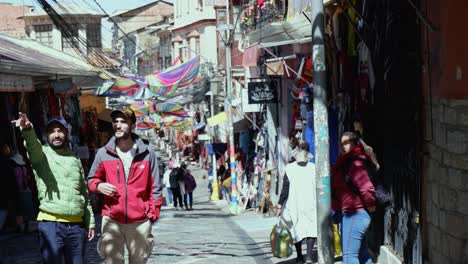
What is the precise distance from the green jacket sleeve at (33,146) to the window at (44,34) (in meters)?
47.6

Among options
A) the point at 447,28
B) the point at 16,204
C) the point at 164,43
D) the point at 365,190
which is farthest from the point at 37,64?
the point at 164,43

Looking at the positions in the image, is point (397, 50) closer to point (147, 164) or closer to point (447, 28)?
point (447, 28)

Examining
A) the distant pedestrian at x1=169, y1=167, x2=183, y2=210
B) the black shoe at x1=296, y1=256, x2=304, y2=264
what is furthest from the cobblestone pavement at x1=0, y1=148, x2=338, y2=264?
the distant pedestrian at x1=169, y1=167, x2=183, y2=210

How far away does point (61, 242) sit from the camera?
26.5 ft

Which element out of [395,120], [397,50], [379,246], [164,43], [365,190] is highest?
[164,43]

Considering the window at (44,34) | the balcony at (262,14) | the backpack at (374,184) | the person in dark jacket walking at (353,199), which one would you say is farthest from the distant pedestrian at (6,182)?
the window at (44,34)

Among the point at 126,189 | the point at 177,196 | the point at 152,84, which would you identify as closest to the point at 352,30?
the point at 126,189

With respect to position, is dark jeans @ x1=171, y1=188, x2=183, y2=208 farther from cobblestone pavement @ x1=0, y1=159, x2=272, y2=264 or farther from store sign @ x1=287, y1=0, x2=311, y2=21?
store sign @ x1=287, y1=0, x2=311, y2=21

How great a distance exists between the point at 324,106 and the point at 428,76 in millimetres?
1298

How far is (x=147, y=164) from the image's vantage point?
8320 millimetres

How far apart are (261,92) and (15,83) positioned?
31.9 ft

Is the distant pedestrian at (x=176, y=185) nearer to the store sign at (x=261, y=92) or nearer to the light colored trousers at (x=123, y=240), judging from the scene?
the store sign at (x=261, y=92)

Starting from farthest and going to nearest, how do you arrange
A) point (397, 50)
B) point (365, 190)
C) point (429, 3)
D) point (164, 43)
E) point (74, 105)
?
1. point (164, 43)
2. point (74, 105)
3. point (397, 50)
4. point (365, 190)
5. point (429, 3)

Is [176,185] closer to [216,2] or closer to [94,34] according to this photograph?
[216,2]
